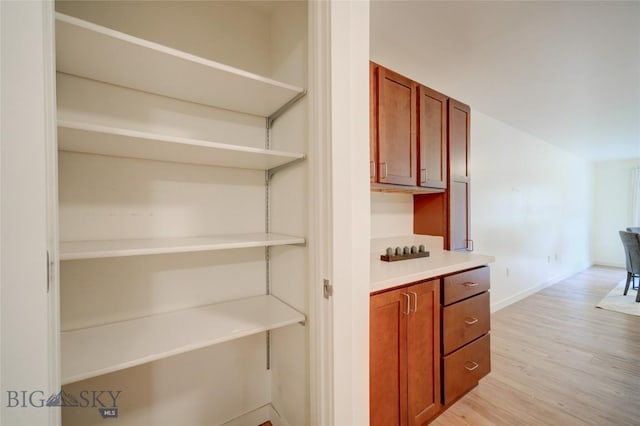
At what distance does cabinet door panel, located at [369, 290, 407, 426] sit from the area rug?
395 cm

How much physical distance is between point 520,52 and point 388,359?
7.74 ft

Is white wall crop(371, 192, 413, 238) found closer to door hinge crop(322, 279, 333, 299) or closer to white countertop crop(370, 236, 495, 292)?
white countertop crop(370, 236, 495, 292)

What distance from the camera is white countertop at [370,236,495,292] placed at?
1.26 meters

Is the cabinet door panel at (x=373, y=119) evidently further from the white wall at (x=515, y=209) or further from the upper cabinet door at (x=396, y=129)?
the white wall at (x=515, y=209)

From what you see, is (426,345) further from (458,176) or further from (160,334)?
(458,176)

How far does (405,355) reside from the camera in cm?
133

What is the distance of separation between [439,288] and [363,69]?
1221 mm

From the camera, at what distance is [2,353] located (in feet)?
1.69

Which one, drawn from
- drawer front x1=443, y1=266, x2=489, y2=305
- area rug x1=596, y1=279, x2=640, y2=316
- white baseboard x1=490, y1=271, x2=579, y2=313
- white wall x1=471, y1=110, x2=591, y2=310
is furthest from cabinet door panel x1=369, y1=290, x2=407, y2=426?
area rug x1=596, y1=279, x2=640, y2=316

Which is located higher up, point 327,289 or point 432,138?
point 432,138

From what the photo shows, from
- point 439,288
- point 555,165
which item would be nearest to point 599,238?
point 555,165

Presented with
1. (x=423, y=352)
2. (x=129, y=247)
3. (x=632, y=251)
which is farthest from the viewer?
(x=632, y=251)

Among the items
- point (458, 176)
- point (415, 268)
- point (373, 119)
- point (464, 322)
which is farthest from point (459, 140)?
point (464, 322)

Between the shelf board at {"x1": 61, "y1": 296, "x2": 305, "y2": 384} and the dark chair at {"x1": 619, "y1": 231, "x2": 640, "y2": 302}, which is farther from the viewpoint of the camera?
the dark chair at {"x1": 619, "y1": 231, "x2": 640, "y2": 302}
